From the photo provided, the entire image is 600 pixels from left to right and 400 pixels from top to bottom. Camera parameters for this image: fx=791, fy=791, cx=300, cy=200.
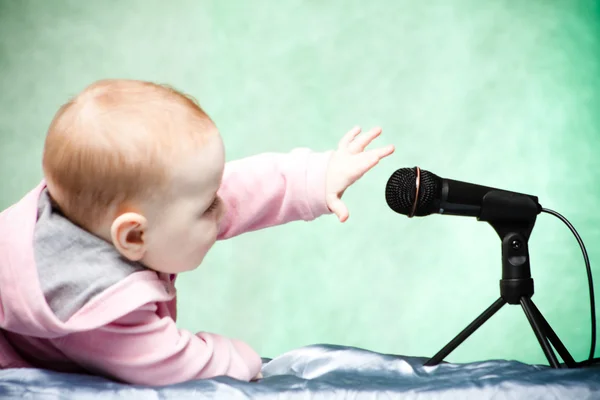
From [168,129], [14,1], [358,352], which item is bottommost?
[358,352]

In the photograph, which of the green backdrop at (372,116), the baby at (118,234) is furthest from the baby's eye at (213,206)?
the green backdrop at (372,116)

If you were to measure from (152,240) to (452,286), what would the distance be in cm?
126

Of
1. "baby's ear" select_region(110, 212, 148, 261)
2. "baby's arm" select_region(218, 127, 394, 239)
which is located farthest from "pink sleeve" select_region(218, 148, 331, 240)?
"baby's ear" select_region(110, 212, 148, 261)

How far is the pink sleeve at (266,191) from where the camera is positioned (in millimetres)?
1173

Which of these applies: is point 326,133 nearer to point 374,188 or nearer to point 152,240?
point 374,188

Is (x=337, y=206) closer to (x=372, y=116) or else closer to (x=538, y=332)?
(x=538, y=332)

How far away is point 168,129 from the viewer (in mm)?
938

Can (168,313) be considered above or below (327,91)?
below

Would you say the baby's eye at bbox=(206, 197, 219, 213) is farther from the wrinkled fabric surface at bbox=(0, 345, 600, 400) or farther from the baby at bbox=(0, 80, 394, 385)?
the wrinkled fabric surface at bbox=(0, 345, 600, 400)

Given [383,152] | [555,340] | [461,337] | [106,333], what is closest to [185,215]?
[106,333]

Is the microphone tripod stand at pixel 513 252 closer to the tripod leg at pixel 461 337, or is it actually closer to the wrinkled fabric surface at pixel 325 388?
the tripod leg at pixel 461 337

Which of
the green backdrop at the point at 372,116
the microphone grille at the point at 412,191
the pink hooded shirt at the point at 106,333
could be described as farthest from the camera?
the green backdrop at the point at 372,116

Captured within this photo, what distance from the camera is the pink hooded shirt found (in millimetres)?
913

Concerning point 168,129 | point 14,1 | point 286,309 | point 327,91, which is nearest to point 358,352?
point 168,129
